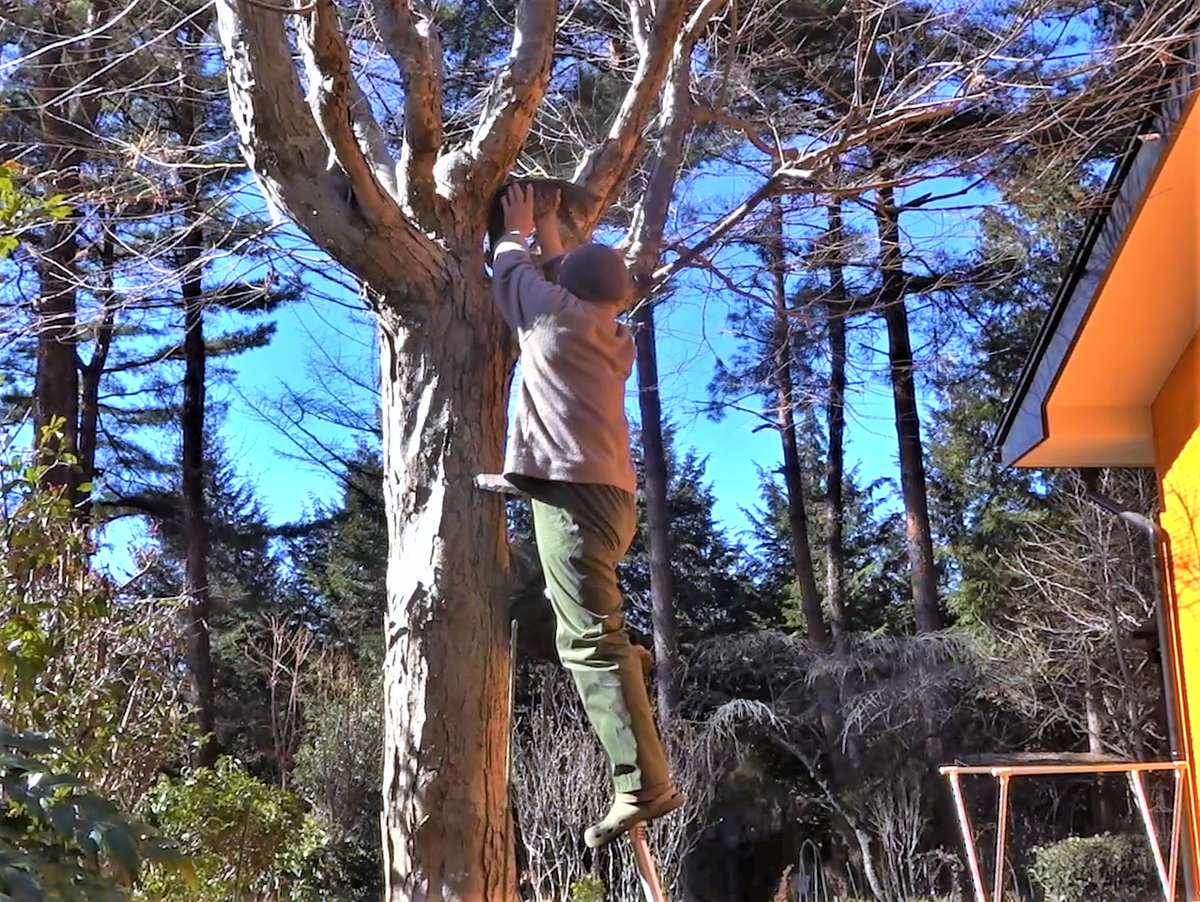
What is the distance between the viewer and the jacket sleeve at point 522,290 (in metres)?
2.70

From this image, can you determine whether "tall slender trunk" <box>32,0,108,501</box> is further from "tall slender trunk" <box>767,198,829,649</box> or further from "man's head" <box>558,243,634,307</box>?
"tall slender trunk" <box>767,198,829,649</box>

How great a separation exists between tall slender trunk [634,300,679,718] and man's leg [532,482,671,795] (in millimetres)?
9891

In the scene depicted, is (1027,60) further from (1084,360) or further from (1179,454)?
(1179,454)

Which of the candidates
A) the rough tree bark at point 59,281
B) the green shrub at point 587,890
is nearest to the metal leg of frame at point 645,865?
the rough tree bark at point 59,281

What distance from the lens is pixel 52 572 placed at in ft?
16.8

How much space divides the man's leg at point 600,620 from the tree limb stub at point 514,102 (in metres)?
1.17

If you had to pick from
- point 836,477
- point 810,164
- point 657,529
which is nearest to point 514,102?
point 810,164

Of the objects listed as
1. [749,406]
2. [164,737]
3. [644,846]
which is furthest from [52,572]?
[749,406]

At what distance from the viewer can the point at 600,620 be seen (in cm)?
262

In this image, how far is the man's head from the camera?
2719 millimetres

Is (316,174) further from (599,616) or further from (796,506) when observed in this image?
(796,506)

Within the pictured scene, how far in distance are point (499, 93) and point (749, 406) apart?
1228 cm

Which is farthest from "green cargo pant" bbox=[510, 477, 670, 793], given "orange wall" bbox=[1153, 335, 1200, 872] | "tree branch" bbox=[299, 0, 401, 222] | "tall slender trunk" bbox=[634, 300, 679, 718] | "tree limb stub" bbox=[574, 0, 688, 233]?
"tall slender trunk" bbox=[634, 300, 679, 718]

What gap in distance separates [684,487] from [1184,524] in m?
11.8
